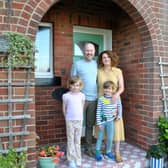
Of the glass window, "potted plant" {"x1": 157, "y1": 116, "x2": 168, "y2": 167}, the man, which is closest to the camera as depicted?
the man

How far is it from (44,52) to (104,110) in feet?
4.75

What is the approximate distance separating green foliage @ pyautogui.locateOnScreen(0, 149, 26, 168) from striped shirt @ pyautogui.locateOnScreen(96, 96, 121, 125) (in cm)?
106

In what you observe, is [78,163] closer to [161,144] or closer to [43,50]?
[161,144]

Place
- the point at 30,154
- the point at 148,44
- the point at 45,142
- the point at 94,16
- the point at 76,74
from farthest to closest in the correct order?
the point at 94,16, the point at 45,142, the point at 148,44, the point at 76,74, the point at 30,154

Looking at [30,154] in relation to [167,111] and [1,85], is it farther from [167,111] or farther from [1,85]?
[167,111]

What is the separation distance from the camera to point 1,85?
2590 millimetres

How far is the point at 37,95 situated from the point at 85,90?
2.97 ft

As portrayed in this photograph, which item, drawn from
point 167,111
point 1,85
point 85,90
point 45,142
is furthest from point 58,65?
point 167,111

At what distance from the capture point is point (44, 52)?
3.96m

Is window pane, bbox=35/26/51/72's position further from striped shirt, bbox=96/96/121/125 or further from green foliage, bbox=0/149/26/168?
green foliage, bbox=0/149/26/168

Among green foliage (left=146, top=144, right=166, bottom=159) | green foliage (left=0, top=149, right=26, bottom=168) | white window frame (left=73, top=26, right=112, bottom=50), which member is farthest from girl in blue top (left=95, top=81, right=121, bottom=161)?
white window frame (left=73, top=26, right=112, bottom=50)

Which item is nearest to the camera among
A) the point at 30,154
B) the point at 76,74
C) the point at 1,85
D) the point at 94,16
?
the point at 1,85

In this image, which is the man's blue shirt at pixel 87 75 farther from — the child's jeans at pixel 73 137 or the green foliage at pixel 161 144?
the green foliage at pixel 161 144

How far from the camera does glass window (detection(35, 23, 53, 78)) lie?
392cm
